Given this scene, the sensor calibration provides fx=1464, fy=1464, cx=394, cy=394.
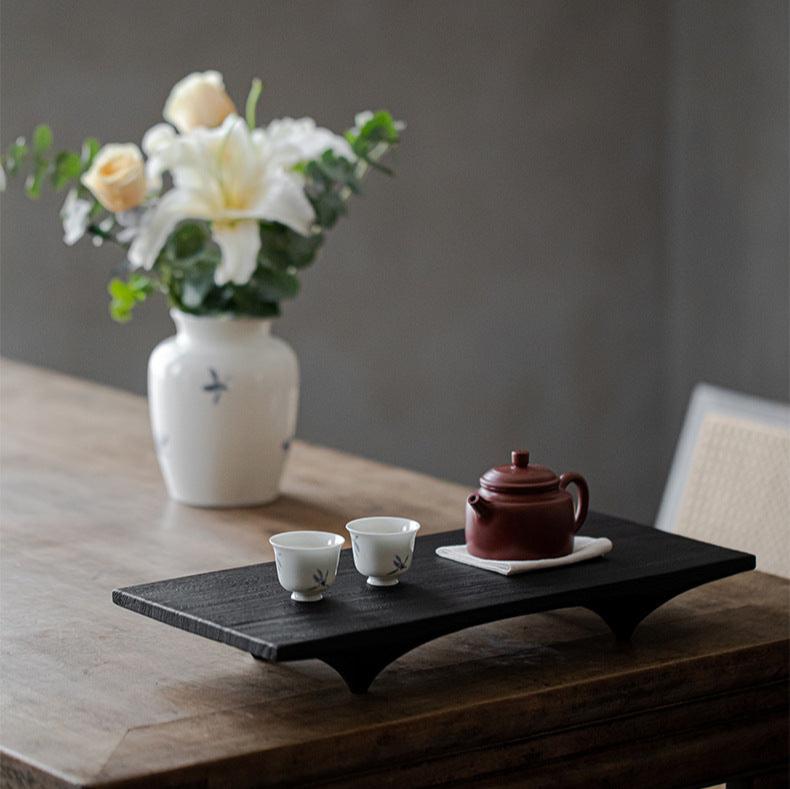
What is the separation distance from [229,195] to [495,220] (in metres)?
2.27

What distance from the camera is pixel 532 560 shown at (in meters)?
1.23

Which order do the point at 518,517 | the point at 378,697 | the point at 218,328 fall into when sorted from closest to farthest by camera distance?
1. the point at 378,697
2. the point at 518,517
3. the point at 218,328

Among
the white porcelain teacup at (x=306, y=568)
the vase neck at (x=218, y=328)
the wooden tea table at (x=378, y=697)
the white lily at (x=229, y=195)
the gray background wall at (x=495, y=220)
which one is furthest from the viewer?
the gray background wall at (x=495, y=220)

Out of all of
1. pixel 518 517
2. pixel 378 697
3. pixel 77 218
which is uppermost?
pixel 77 218

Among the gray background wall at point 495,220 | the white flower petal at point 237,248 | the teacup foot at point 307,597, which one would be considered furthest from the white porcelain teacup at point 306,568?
the gray background wall at point 495,220

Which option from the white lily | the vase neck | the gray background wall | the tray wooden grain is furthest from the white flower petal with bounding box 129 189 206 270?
the gray background wall

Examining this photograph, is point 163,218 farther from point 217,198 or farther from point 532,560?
point 532,560

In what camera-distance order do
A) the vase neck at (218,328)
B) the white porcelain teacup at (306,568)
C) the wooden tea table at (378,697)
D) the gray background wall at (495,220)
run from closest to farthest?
the wooden tea table at (378,697) < the white porcelain teacup at (306,568) < the vase neck at (218,328) < the gray background wall at (495,220)

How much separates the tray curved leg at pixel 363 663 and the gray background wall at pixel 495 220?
7.55 ft

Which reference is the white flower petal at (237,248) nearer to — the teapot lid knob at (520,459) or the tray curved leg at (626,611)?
the teapot lid knob at (520,459)

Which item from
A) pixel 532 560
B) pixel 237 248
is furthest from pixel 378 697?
pixel 237 248

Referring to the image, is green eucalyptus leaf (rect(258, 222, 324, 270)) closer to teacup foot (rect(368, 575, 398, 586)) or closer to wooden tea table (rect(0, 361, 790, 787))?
wooden tea table (rect(0, 361, 790, 787))

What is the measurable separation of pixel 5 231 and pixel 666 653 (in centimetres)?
232

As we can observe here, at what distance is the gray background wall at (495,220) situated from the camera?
328cm
